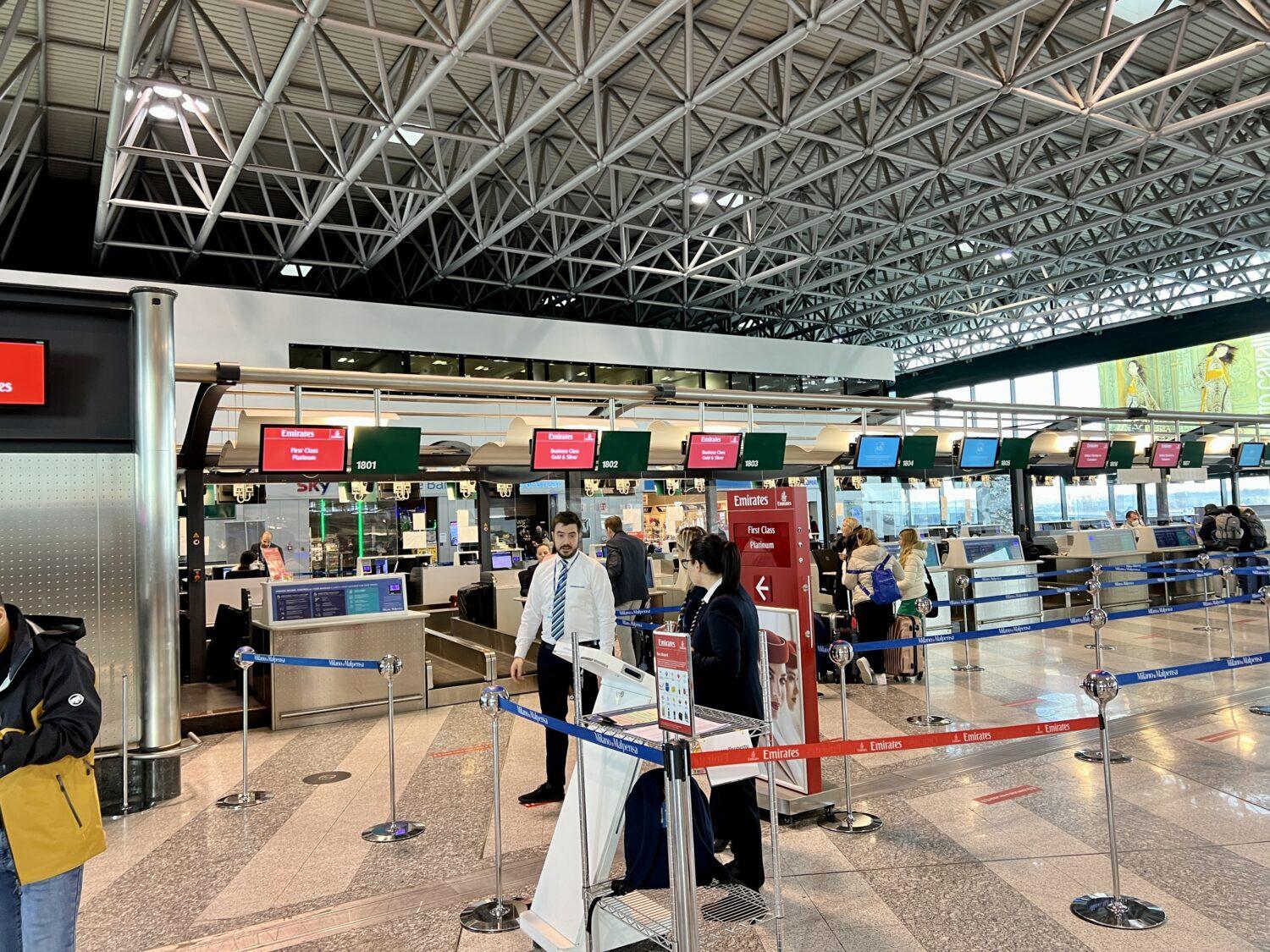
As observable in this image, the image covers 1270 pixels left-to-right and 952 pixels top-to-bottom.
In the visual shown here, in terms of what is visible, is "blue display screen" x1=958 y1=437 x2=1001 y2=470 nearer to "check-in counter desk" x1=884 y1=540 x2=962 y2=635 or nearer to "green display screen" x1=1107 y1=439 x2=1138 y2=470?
"check-in counter desk" x1=884 y1=540 x2=962 y2=635

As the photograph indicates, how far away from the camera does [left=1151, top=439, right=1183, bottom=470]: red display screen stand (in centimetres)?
1636

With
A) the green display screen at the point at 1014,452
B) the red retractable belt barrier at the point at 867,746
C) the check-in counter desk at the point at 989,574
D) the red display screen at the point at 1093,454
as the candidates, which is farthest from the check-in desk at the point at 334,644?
the red display screen at the point at 1093,454

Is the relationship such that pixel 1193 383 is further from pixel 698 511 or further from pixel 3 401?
pixel 3 401

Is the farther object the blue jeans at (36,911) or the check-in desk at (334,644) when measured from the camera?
the check-in desk at (334,644)

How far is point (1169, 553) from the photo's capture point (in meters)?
15.4

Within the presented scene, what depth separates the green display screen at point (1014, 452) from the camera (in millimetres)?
13992

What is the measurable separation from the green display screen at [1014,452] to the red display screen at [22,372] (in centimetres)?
1284

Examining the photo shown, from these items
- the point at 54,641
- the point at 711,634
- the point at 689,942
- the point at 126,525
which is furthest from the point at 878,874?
the point at 126,525

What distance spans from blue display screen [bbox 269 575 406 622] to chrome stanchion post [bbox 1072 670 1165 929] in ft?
22.0

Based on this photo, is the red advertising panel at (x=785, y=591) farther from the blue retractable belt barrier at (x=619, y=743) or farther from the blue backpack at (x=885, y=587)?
the blue backpack at (x=885, y=587)

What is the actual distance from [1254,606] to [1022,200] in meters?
8.41

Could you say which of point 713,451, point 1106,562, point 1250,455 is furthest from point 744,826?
point 1250,455

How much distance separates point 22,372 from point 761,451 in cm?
805

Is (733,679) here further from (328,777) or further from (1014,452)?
(1014,452)
